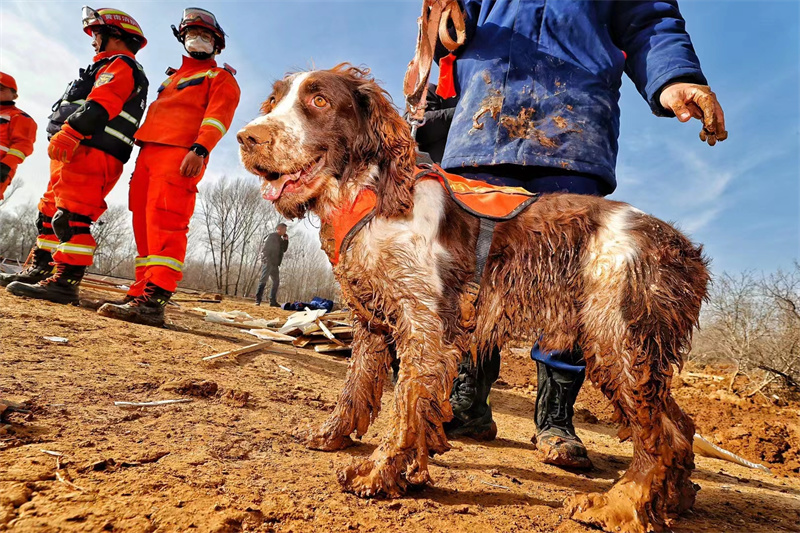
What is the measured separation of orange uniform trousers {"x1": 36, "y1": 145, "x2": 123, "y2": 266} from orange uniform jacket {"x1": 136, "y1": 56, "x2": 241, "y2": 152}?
2.61 feet

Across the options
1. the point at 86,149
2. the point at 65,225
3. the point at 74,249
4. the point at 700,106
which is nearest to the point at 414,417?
the point at 700,106

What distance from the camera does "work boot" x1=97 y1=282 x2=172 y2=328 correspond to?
4637 millimetres

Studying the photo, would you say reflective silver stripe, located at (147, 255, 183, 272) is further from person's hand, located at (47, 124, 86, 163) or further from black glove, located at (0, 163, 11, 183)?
black glove, located at (0, 163, 11, 183)

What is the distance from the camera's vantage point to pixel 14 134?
7914mm

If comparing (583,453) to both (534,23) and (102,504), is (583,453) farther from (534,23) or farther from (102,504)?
(534,23)

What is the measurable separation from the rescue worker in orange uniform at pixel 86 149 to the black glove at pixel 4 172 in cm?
333

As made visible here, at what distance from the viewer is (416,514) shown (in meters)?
1.64

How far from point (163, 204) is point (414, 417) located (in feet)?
13.5

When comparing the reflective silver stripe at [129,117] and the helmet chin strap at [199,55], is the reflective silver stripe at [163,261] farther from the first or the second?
the helmet chin strap at [199,55]

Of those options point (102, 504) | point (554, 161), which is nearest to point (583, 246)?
point (554, 161)

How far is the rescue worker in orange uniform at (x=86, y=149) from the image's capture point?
190 inches

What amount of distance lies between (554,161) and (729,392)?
7.61 metres

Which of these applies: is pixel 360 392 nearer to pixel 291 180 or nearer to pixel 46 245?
pixel 291 180

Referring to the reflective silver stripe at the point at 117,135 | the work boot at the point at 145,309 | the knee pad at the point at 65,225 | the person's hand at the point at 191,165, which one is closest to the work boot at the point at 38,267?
the knee pad at the point at 65,225
